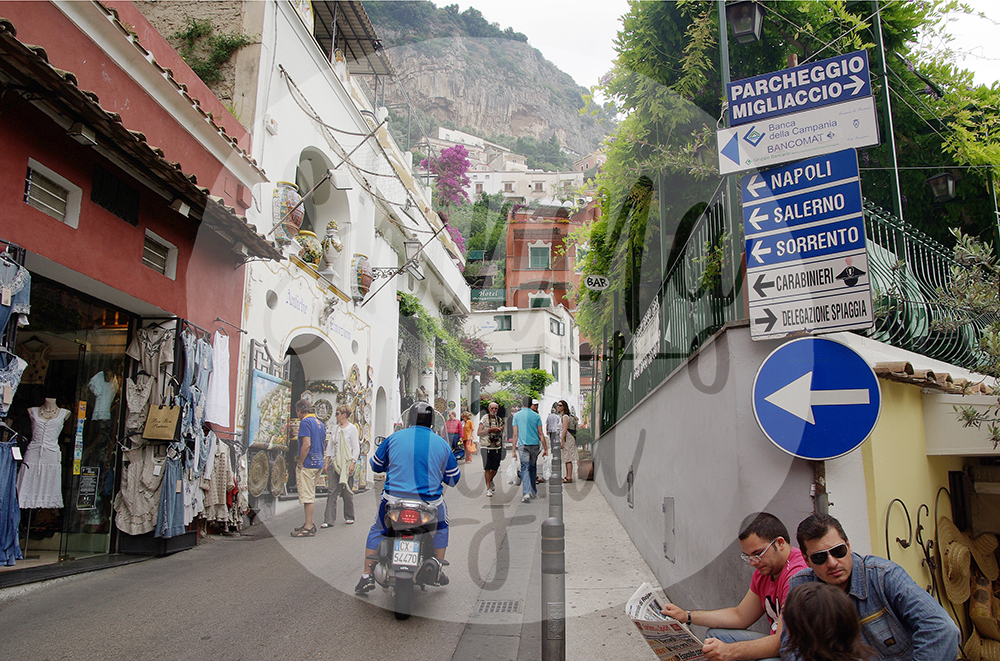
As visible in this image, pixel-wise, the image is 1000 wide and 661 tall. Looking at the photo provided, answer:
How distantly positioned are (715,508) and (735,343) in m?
1.14

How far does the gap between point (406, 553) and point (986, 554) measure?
4418mm

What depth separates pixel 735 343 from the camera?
3936 millimetres

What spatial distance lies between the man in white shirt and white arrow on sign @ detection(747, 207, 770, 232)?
6799 millimetres

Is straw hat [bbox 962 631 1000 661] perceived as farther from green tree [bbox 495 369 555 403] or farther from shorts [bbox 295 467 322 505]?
green tree [bbox 495 369 555 403]

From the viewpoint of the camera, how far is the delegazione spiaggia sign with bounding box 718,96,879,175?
372 cm

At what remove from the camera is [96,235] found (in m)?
6.65

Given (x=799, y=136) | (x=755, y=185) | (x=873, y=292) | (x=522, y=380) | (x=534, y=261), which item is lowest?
(x=873, y=292)

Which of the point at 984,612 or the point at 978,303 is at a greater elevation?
the point at 978,303

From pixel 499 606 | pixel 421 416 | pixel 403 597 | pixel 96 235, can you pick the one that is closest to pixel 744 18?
pixel 421 416

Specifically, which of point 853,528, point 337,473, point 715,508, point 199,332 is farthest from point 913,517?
point 199,332

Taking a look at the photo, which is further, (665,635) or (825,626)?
(665,635)

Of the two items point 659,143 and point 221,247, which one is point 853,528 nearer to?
point 659,143

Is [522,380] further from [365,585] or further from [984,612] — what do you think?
[984,612]

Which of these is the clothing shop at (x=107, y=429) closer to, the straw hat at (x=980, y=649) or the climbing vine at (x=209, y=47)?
the climbing vine at (x=209, y=47)
